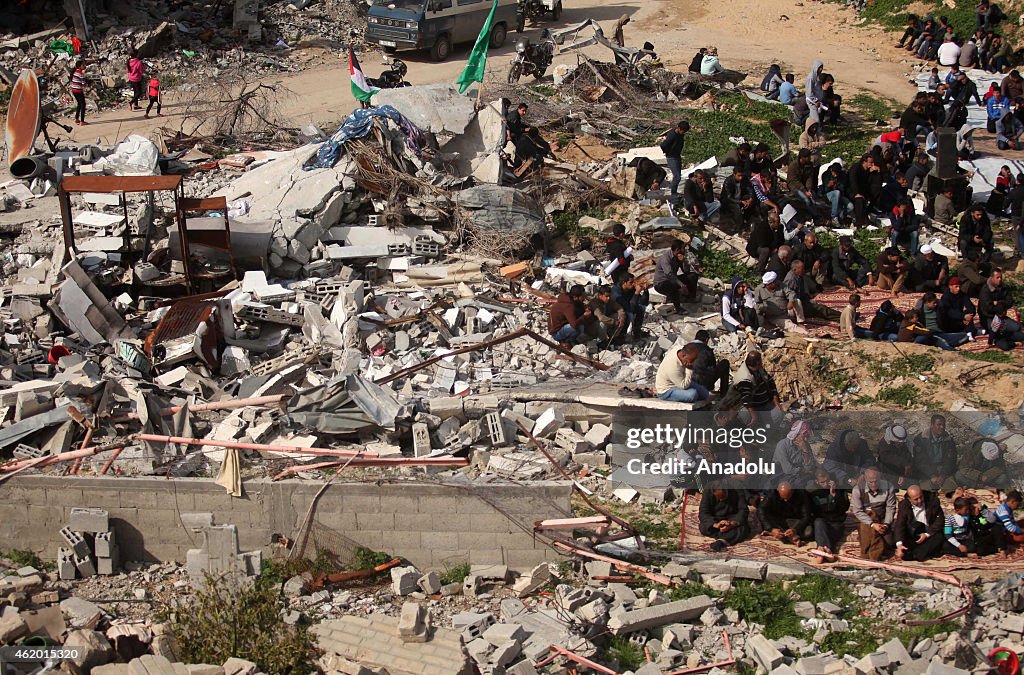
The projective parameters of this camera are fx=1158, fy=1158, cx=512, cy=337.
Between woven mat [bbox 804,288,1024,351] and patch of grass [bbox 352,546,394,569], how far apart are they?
575 centimetres

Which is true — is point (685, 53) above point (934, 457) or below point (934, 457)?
above

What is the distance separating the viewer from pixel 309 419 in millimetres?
11031

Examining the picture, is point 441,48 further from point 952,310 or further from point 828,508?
point 828,508

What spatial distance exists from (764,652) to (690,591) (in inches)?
37.9

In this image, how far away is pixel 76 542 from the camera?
10000 mm

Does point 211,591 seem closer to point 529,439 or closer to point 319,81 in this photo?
point 529,439

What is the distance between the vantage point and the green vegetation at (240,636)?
8.68 meters

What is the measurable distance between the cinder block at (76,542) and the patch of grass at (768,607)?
217 inches

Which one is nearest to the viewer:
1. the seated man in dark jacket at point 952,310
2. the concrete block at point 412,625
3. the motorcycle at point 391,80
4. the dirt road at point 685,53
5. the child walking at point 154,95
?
the concrete block at point 412,625

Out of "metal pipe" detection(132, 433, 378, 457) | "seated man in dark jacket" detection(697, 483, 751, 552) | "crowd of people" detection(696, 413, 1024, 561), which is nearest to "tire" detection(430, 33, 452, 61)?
"metal pipe" detection(132, 433, 378, 457)

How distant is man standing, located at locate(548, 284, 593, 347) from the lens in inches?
495

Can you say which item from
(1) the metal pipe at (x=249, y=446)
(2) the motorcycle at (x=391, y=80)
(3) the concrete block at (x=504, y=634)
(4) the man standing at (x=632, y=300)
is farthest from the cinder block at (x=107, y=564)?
(2) the motorcycle at (x=391, y=80)

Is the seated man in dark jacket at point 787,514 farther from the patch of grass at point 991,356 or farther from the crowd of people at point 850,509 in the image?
the patch of grass at point 991,356

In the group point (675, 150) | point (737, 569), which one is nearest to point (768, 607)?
point (737, 569)
